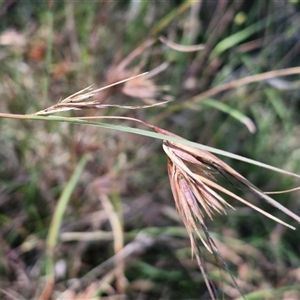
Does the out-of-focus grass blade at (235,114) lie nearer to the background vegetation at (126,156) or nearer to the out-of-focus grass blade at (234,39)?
the background vegetation at (126,156)

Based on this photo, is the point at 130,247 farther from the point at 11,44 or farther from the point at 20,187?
the point at 11,44

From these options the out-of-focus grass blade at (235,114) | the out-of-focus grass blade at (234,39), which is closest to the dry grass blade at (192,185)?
the out-of-focus grass blade at (235,114)

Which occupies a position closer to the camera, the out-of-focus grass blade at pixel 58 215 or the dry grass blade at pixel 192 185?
the dry grass blade at pixel 192 185

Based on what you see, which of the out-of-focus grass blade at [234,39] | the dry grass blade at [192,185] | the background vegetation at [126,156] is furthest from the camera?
the out-of-focus grass blade at [234,39]

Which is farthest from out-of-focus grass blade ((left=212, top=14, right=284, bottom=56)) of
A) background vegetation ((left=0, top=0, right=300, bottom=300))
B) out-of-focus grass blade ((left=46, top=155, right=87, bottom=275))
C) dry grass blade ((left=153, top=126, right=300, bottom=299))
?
dry grass blade ((left=153, top=126, right=300, bottom=299))

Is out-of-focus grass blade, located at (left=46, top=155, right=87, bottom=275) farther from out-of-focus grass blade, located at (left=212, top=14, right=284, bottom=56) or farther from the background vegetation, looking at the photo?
out-of-focus grass blade, located at (left=212, top=14, right=284, bottom=56)

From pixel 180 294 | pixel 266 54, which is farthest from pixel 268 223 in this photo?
pixel 266 54

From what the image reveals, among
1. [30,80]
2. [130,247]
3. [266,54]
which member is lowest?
[130,247]

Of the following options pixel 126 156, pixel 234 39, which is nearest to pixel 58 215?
pixel 126 156

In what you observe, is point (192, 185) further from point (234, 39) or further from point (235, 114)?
point (234, 39)
